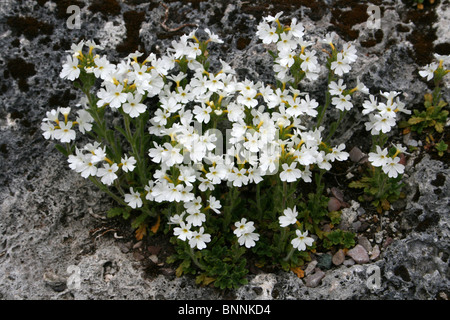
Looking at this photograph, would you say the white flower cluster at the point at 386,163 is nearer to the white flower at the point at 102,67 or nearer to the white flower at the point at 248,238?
the white flower at the point at 248,238

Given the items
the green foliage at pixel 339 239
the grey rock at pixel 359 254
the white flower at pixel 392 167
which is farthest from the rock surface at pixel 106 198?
the white flower at pixel 392 167

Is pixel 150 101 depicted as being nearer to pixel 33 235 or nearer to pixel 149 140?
pixel 149 140

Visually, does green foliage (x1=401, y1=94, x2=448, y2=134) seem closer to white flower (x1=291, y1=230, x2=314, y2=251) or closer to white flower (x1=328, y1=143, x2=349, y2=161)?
white flower (x1=328, y1=143, x2=349, y2=161)

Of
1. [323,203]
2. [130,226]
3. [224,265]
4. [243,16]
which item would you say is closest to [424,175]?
[323,203]

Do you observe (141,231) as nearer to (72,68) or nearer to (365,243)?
(72,68)

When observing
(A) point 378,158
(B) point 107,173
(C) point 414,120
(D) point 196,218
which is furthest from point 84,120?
(C) point 414,120

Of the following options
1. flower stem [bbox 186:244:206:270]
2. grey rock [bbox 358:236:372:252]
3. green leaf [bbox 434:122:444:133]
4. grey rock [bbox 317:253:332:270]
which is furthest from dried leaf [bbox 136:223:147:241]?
green leaf [bbox 434:122:444:133]
